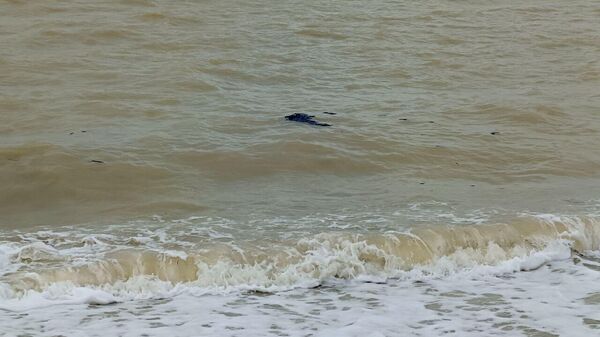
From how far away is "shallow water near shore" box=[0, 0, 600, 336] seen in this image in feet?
19.6

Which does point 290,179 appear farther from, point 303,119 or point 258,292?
point 258,292

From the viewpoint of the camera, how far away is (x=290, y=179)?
27.8 feet

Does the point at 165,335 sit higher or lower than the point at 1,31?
lower

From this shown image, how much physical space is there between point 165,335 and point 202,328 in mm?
244

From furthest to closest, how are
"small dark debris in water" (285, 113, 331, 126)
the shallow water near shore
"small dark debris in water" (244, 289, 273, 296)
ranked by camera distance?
"small dark debris in water" (285, 113, 331, 126), "small dark debris in water" (244, 289, 273, 296), the shallow water near shore

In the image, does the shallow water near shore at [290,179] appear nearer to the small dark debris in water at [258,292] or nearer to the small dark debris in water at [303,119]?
the small dark debris in water at [258,292]

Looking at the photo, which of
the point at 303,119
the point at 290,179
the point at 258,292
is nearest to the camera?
Answer: the point at 258,292

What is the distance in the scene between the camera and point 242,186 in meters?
8.21

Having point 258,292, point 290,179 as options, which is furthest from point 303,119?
point 258,292

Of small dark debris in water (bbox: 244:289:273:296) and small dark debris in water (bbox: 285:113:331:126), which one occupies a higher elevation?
small dark debris in water (bbox: 285:113:331:126)

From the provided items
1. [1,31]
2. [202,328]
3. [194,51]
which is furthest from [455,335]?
[1,31]

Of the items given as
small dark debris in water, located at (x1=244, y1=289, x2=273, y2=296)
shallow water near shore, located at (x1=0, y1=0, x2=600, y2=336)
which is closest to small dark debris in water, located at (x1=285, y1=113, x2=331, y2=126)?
shallow water near shore, located at (x1=0, y1=0, x2=600, y2=336)

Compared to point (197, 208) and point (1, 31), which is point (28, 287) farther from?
point (1, 31)

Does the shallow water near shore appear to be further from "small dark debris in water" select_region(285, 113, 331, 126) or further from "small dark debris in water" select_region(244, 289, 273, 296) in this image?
"small dark debris in water" select_region(285, 113, 331, 126)
